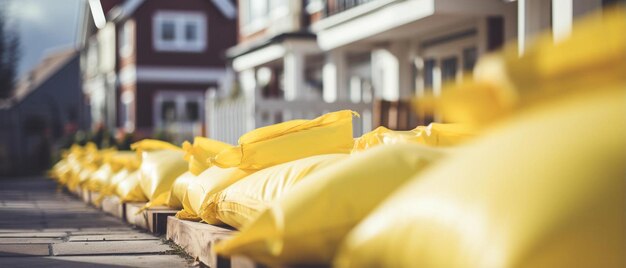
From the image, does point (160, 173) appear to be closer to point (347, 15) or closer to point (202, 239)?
point (202, 239)

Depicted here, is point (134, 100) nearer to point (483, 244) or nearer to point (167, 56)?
point (167, 56)

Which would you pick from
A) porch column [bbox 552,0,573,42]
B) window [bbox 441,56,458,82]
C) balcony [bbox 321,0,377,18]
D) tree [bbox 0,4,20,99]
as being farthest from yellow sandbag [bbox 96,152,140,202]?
tree [bbox 0,4,20,99]

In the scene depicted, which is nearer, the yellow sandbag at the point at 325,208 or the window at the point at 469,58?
the yellow sandbag at the point at 325,208

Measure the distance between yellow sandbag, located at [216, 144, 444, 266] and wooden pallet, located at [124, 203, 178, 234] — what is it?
3066 millimetres

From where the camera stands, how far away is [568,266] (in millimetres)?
2008

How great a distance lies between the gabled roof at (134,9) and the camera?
34531 millimetres

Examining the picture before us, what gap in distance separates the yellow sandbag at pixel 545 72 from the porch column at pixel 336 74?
1501 cm

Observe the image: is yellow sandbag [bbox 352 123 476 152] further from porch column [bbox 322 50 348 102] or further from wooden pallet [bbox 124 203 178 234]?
porch column [bbox 322 50 348 102]

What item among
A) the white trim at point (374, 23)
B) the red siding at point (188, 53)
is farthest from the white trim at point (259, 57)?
the red siding at point (188, 53)

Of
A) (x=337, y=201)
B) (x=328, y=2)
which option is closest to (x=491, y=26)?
(x=328, y=2)

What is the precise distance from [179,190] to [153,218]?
40 cm

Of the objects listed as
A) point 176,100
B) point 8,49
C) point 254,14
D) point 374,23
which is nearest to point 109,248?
point 374,23

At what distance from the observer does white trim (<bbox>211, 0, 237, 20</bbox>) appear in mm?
35688

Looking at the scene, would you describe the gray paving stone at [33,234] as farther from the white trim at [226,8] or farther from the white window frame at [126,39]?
the white trim at [226,8]
